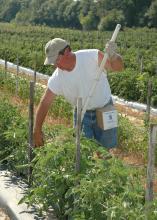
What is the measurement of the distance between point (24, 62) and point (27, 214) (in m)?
15.3

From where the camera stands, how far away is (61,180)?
4.14 metres

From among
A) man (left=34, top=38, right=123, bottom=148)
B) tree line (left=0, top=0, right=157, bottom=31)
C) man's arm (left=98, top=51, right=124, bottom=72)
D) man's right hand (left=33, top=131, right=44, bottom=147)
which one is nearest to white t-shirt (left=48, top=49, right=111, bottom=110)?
man (left=34, top=38, right=123, bottom=148)

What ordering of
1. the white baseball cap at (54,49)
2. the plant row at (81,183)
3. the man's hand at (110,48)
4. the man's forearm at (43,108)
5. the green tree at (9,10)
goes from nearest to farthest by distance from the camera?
the plant row at (81,183) → the man's hand at (110,48) → the white baseball cap at (54,49) → the man's forearm at (43,108) → the green tree at (9,10)

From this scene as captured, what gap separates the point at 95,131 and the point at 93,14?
59369 millimetres

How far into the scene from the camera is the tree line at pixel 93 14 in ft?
183

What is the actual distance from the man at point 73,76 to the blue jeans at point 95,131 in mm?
32

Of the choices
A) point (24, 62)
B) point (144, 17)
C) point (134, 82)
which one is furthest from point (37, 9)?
point (134, 82)

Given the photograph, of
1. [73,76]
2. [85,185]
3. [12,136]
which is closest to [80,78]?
[73,76]

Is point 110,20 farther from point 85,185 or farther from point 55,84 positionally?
point 85,185

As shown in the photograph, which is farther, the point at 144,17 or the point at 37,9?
the point at 37,9

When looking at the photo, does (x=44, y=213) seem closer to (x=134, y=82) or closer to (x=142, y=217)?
(x=142, y=217)

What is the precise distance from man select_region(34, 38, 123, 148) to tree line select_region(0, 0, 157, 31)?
1977 inches

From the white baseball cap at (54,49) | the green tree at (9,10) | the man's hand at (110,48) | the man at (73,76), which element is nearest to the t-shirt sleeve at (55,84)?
the man at (73,76)

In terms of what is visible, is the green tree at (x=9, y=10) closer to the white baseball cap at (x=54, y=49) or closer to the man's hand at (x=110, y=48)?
the white baseball cap at (x=54, y=49)
